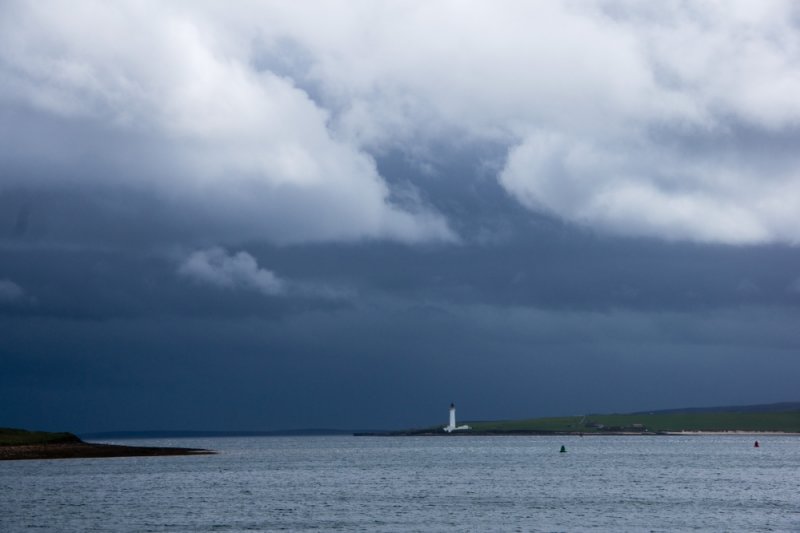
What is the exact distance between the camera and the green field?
6383 inches

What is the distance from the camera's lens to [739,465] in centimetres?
12938

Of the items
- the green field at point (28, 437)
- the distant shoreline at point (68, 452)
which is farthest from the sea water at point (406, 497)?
the green field at point (28, 437)

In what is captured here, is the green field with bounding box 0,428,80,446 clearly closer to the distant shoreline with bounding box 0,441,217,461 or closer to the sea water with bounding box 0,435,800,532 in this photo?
the distant shoreline with bounding box 0,441,217,461

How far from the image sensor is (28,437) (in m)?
169

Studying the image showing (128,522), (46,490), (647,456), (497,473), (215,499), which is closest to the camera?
(128,522)

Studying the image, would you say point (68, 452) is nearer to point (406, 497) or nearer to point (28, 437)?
point (28, 437)

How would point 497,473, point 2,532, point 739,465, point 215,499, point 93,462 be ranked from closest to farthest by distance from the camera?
point 2,532, point 215,499, point 497,473, point 739,465, point 93,462

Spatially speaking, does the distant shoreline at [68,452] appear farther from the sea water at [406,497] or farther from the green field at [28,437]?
the sea water at [406,497]

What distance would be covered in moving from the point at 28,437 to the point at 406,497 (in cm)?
10517

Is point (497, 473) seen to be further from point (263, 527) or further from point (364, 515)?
point (263, 527)

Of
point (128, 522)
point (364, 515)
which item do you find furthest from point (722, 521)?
point (128, 522)

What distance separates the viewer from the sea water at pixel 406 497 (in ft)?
212

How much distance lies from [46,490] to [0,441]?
7413 centimetres

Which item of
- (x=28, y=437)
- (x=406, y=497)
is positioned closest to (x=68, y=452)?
(x=28, y=437)
